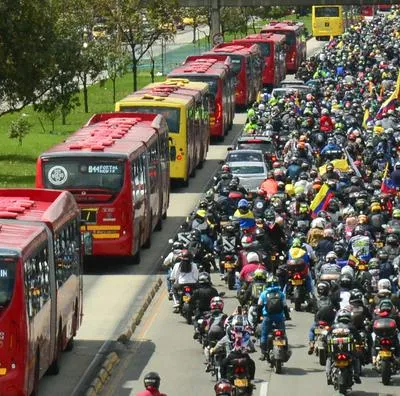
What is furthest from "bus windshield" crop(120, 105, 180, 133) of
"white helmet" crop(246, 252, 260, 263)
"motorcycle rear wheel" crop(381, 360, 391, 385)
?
"motorcycle rear wheel" crop(381, 360, 391, 385)

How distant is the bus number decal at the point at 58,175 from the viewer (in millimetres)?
36719

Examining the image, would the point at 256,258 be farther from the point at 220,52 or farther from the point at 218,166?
the point at 220,52

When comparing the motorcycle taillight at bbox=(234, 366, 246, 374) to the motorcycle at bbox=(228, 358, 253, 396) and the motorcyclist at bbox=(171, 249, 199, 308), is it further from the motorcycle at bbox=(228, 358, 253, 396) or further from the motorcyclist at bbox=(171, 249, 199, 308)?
the motorcyclist at bbox=(171, 249, 199, 308)

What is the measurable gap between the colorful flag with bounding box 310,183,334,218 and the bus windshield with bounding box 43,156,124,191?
4791 millimetres

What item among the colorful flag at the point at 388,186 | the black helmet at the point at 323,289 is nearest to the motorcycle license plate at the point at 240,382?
the black helmet at the point at 323,289

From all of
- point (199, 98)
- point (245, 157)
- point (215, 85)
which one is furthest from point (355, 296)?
point (215, 85)

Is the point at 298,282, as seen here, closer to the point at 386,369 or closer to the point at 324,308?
the point at 324,308

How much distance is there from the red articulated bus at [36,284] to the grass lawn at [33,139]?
68.2 ft

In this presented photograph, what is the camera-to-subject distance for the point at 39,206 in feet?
91.9

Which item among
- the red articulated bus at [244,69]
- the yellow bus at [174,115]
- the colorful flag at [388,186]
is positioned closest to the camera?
the colorful flag at [388,186]

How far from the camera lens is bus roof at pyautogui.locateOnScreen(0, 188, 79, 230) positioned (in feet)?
87.5

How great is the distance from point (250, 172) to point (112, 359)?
1985cm

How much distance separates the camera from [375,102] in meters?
63.1

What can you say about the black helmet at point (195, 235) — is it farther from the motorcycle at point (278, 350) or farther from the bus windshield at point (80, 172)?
the motorcycle at point (278, 350)
